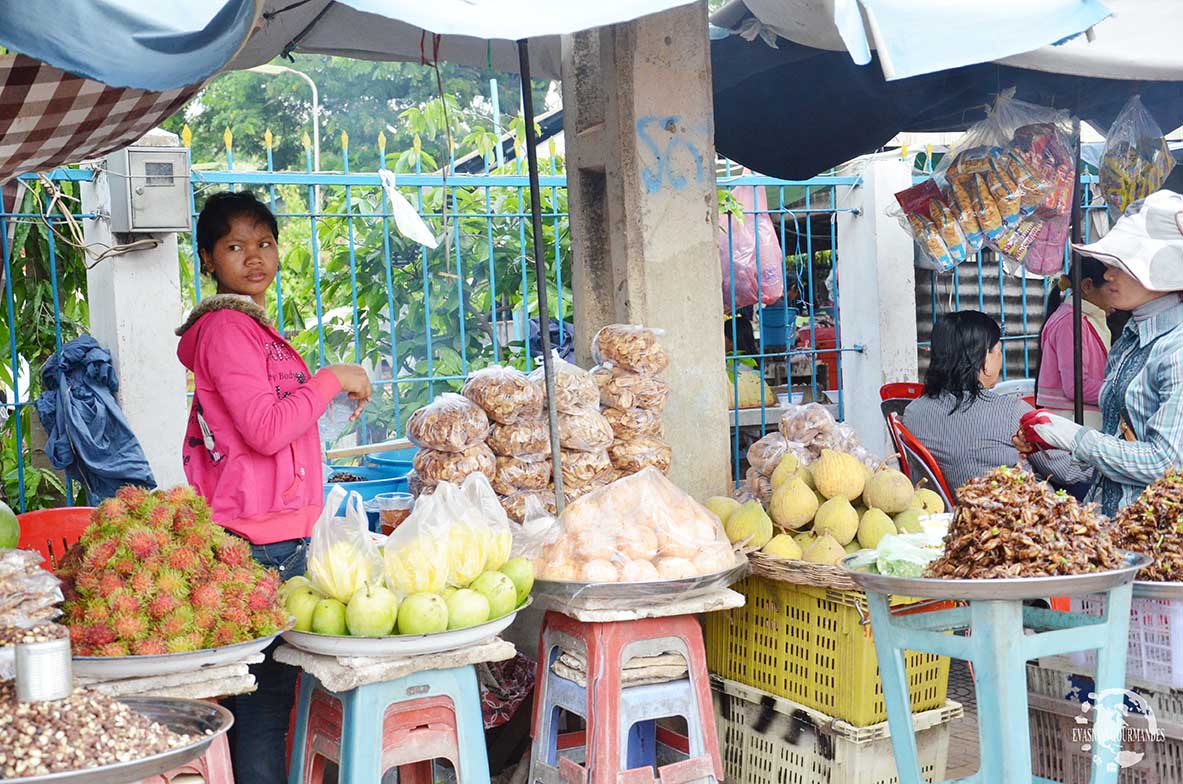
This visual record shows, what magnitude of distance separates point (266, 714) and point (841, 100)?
357cm

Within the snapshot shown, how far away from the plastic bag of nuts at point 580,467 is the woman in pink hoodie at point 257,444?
754 mm

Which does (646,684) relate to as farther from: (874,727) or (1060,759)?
(1060,759)

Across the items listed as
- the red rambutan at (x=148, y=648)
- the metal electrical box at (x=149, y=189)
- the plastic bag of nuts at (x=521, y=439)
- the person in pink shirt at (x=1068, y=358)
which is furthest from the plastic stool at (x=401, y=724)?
the person in pink shirt at (x=1068, y=358)

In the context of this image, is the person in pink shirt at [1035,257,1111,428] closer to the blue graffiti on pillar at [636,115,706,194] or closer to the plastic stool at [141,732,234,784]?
the blue graffiti on pillar at [636,115,706,194]

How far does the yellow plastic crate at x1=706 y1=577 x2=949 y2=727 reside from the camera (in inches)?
124

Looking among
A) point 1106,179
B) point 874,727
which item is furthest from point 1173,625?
point 1106,179

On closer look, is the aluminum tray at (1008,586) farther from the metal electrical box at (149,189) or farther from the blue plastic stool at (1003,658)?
the metal electrical box at (149,189)

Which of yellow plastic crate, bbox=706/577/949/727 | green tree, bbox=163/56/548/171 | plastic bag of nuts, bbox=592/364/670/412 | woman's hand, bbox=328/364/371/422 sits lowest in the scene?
yellow plastic crate, bbox=706/577/949/727

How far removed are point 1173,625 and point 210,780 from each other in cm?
224

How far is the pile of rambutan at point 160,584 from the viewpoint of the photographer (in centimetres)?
218

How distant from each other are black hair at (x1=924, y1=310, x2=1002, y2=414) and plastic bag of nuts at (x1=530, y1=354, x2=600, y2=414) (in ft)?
4.84

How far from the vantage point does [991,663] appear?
2365mm

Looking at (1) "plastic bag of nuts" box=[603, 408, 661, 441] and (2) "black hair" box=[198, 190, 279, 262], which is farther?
(1) "plastic bag of nuts" box=[603, 408, 661, 441]

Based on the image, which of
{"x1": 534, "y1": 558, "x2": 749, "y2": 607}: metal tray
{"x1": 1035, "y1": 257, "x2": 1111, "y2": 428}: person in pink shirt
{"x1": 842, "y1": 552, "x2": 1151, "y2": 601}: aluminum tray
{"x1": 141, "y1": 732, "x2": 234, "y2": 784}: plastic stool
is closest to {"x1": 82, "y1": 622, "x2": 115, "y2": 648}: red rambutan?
{"x1": 141, "y1": 732, "x2": 234, "y2": 784}: plastic stool
